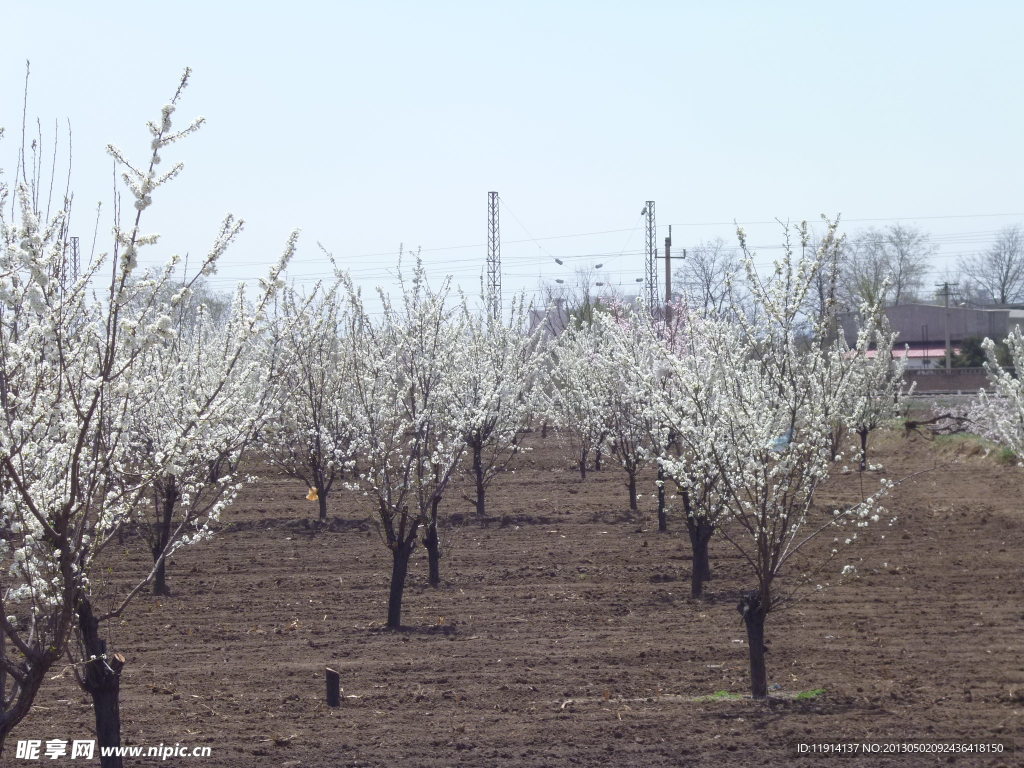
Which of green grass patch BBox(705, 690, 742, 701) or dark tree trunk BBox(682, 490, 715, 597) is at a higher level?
dark tree trunk BBox(682, 490, 715, 597)

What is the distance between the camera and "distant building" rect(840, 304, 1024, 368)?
55438mm

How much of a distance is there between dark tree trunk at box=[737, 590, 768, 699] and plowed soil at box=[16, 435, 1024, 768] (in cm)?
11

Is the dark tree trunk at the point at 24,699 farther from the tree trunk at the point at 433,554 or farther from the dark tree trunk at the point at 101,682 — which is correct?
the tree trunk at the point at 433,554

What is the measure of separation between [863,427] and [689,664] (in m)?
16.3

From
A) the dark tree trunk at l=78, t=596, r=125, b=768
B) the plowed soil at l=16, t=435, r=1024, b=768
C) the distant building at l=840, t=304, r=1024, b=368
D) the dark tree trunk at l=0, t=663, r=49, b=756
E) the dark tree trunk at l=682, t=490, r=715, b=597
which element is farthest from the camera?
the distant building at l=840, t=304, r=1024, b=368

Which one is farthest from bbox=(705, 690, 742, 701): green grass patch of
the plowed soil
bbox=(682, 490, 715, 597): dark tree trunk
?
bbox=(682, 490, 715, 597): dark tree trunk

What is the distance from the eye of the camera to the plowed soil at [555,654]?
5508 millimetres

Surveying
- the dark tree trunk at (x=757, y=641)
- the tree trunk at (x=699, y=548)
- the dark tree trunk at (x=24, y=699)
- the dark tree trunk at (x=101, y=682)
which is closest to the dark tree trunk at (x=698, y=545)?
the tree trunk at (x=699, y=548)

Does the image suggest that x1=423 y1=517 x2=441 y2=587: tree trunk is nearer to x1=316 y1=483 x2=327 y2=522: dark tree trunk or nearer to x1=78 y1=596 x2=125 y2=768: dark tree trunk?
x1=316 y1=483 x2=327 y2=522: dark tree trunk

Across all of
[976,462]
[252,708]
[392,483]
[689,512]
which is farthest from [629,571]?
[976,462]

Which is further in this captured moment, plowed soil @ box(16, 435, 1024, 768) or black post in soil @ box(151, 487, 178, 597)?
black post in soil @ box(151, 487, 178, 597)

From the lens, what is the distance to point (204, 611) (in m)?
9.38

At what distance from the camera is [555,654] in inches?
296

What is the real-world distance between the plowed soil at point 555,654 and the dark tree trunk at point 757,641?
114mm
